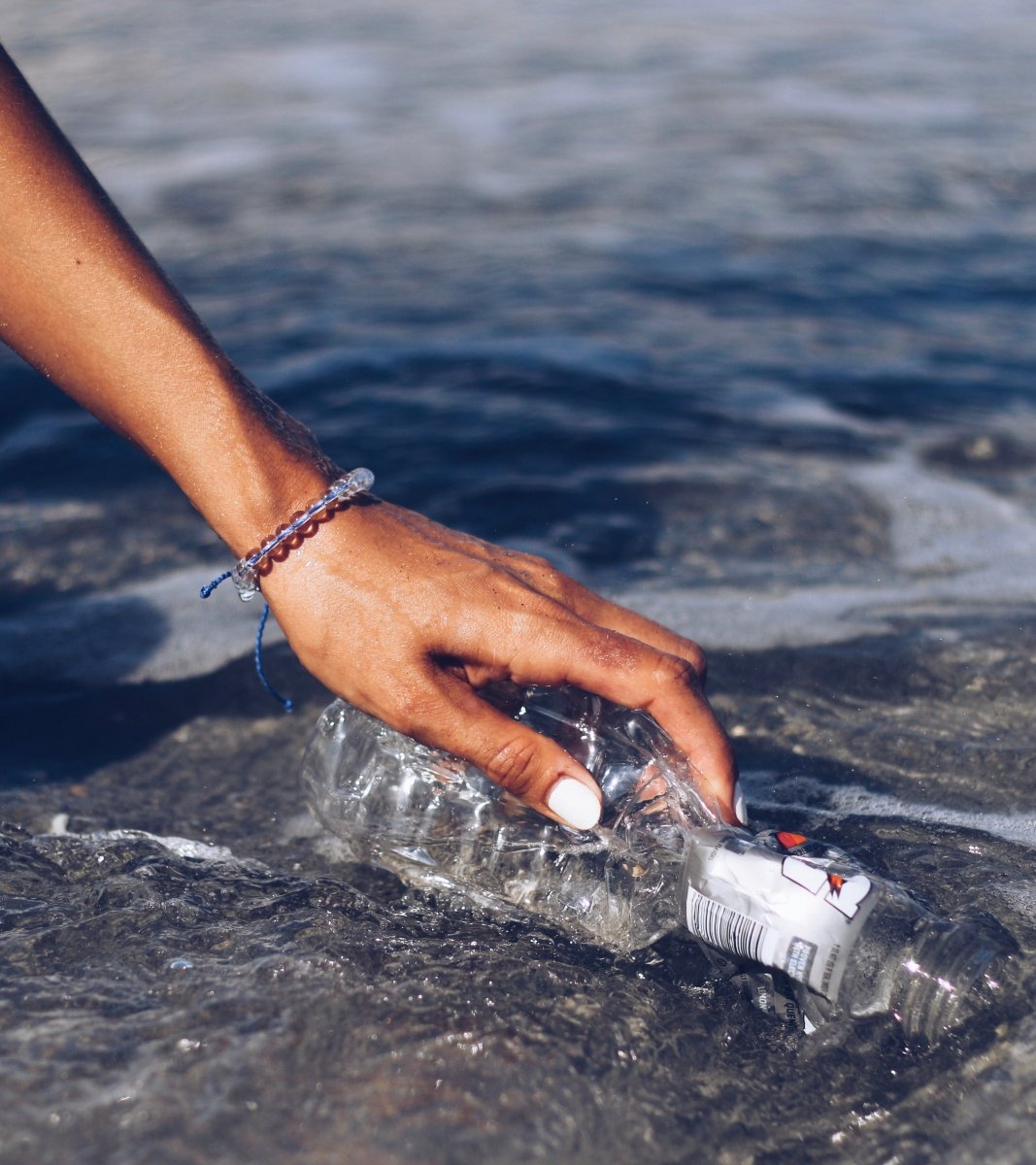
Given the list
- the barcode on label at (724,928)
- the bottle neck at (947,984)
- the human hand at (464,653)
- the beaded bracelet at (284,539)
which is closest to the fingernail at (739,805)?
the human hand at (464,653)

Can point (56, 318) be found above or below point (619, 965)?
above

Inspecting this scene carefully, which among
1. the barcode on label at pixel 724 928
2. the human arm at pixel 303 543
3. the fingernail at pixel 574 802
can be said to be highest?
the human arm at pixel 303 543

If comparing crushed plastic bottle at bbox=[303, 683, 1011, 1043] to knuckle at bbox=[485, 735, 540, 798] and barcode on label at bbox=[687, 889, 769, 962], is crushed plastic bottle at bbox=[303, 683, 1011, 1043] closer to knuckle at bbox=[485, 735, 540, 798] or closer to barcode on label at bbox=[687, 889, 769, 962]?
barcode on label at bbox=[687, 889, 769, 962]

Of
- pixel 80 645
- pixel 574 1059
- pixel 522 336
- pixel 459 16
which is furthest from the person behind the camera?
pixel 459 16

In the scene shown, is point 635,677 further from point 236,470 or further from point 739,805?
point 236,470

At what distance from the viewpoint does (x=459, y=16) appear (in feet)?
33.3

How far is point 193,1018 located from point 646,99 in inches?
→ 295

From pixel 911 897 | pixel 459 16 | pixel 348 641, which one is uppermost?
pixel 459 16

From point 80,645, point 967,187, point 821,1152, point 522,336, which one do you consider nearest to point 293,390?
point 522,336

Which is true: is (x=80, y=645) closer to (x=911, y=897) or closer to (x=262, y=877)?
(x=262, y=877)

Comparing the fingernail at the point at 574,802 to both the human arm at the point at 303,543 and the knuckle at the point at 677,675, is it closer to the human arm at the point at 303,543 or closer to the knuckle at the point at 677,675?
the human arm at the point at 303,543

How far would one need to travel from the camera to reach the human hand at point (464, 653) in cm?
177

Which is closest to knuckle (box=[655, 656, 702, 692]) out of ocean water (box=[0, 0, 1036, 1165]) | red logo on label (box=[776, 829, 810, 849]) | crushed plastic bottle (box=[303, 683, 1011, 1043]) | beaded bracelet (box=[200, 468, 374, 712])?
crushed plastic bottle (box=[303, 683, 1011, 1043])

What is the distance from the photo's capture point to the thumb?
5.75 feet
